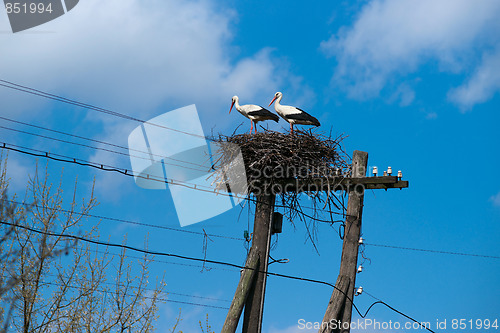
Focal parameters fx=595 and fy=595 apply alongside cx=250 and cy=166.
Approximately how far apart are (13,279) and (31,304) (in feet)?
1.59

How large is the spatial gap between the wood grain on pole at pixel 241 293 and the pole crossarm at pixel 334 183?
112cm

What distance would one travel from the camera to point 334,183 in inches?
343

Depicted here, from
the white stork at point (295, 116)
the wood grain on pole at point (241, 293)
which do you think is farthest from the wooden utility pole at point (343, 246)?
the white stork at point (295, 116)

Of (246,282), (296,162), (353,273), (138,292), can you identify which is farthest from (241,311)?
(138,292)

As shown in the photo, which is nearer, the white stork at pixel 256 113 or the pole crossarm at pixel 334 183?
the pole crossarm at pixel 334 183

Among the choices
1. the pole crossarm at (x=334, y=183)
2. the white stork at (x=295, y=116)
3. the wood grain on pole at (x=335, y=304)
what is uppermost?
the white stork at (x=295, y=116)

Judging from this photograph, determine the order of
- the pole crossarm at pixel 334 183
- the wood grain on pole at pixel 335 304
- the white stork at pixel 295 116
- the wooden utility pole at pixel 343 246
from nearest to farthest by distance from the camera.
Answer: the wood grain on pole at pixel 335 304, the wooden utility pole at pixel 343 246, the pole crossarm at pixel 334 183, the white stork at pixel 295 116

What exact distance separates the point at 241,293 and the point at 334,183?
2087 mm

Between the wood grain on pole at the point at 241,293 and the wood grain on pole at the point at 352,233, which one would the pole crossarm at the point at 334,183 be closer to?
the wood grain on pole at the point at 352,233

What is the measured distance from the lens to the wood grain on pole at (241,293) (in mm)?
8070

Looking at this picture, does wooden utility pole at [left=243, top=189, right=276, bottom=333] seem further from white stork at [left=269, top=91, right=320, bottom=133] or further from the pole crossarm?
white stork at [left=269, top=91, right=320, bottom=133]

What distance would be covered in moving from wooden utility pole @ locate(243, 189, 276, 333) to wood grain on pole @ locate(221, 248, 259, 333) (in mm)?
90

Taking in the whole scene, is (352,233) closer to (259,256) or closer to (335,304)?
(335,304)

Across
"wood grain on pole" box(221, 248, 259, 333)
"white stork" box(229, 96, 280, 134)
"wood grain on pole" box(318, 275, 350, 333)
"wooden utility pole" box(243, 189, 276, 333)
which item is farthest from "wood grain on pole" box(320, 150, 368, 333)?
"white stork" box(229, 96, 280, 134)
